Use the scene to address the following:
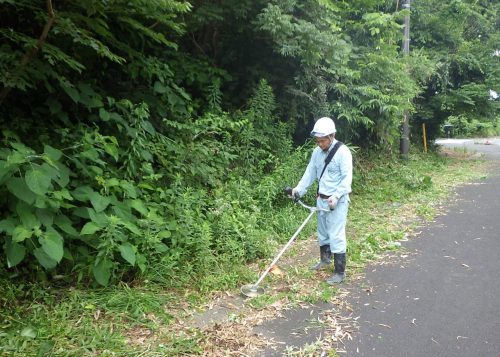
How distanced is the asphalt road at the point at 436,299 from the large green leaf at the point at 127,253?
84.5 inches

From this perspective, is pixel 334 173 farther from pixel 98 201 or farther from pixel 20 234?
pixel 20 234

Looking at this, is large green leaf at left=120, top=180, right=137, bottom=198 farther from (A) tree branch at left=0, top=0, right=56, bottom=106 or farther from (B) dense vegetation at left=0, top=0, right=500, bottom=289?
(A) tree branch at left=0, top=0, right=56, bottom=106

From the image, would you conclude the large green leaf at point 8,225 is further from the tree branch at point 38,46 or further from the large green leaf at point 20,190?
the tree branch at point 38,46

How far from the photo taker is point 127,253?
4.10 m

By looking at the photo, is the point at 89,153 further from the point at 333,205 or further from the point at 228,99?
the point at 228,99

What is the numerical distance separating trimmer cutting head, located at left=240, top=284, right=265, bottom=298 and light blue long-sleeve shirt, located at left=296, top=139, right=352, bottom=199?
1334 millimetres

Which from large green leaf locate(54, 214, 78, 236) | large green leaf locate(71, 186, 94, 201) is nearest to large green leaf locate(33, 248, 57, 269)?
large green leaf locate(54, 214, 78, 236)

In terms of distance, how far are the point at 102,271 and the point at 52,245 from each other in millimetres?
654

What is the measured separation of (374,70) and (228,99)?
10.8 ft

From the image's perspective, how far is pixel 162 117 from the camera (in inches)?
255

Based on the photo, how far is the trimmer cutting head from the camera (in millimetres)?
4715

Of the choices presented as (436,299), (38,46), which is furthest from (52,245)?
(436,299)

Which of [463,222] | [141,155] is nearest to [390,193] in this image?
[463,222]

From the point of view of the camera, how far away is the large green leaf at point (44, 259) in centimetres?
367
